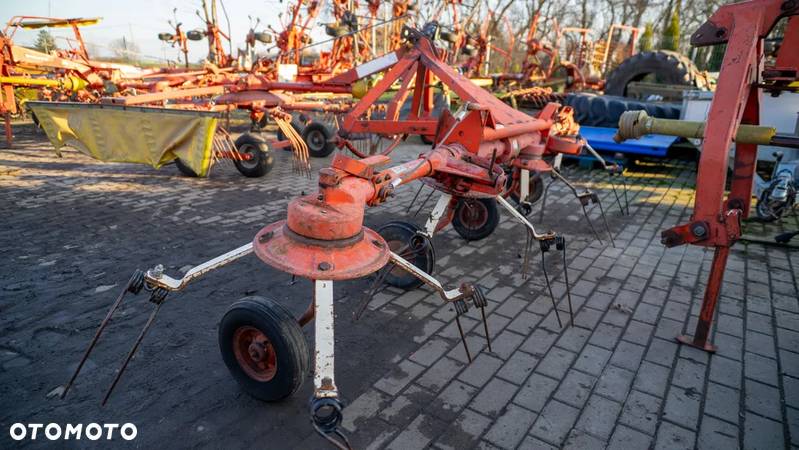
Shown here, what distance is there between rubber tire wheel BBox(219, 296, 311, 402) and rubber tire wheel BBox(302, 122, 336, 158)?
7.67 m

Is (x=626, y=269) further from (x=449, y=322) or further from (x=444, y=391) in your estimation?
(x=444, y=391)

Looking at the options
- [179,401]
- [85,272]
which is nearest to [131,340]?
[179,401]

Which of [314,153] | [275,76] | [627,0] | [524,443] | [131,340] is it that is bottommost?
[524,443]

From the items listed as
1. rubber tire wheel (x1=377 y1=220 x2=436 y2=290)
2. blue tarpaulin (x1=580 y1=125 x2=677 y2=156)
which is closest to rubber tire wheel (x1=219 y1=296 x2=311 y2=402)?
rubber tire wheel (x1=377 y1=220 x2=436 y2=290)

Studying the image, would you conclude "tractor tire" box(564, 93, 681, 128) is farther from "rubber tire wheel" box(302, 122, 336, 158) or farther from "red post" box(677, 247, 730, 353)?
"red post" box(677, 247, 730, 353)

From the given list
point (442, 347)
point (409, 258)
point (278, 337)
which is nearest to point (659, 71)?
point (409, 258)

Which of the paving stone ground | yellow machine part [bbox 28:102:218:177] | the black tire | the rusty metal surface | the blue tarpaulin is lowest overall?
the paving stone ground

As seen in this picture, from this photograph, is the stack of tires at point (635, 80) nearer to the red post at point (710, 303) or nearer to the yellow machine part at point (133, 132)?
the red post at point (710, 303)

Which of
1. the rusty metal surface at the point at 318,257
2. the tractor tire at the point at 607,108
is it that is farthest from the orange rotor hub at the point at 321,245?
the tractor tire at the point at 607,108

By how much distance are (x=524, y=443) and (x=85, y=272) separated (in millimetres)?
3840

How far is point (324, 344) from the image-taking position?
1.99 metres

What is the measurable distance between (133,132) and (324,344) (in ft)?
18.7

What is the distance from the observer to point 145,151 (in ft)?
20.7

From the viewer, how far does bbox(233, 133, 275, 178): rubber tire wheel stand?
7635mm
